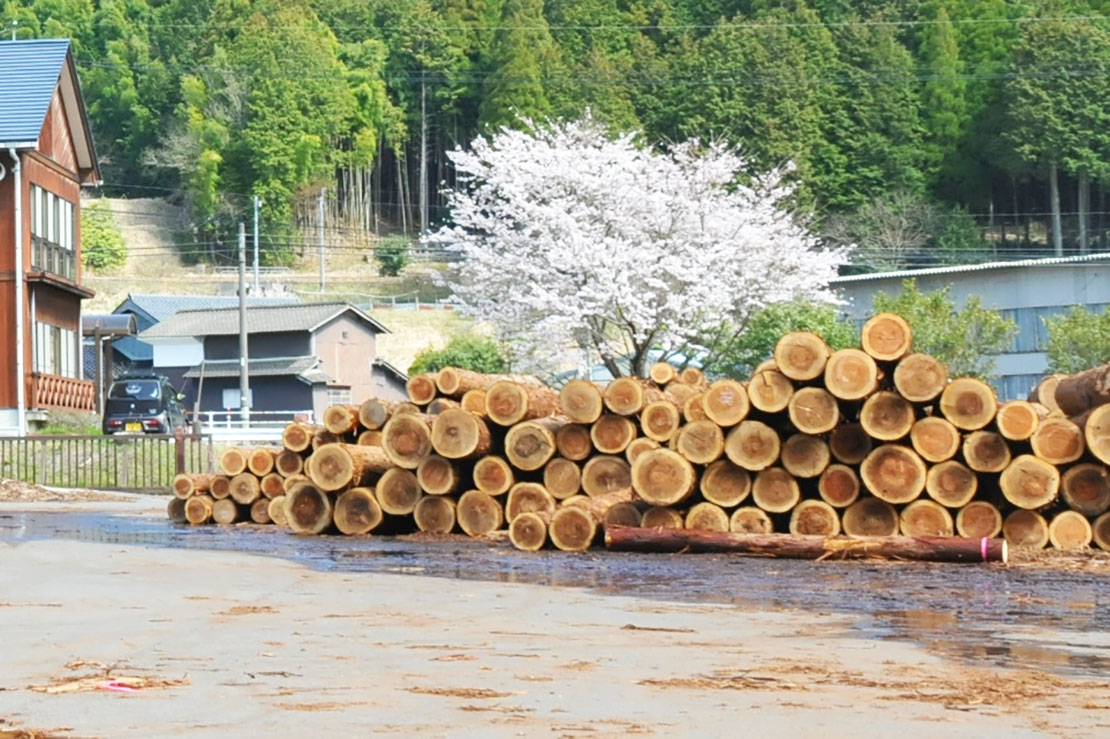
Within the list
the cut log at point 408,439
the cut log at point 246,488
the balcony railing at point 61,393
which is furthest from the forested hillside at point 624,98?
the cut log at point 408,439

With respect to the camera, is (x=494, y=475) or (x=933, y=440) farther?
(x=494, y=475)

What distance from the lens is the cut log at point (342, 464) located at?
1961 cm

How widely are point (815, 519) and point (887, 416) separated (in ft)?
4.09

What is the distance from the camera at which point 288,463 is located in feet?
72.0

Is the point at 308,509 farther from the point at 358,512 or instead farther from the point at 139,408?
the point at 139,408

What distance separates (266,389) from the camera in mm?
70875

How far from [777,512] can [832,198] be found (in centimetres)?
8425

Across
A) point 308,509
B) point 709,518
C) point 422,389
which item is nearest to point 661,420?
point 709,518

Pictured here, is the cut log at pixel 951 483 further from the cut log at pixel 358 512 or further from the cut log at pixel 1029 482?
the cut log at pixel 358 512

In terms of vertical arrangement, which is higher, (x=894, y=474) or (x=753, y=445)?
(x=753, y=445)

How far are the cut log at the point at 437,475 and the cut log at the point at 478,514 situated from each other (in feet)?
0.73

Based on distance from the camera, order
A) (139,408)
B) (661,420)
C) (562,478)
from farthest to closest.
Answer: (139,408) → (562,478) → (661,420)

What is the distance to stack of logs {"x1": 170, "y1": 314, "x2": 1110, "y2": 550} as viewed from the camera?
54.1 feet

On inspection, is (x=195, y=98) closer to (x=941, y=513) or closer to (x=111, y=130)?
(x=111, y=130)
